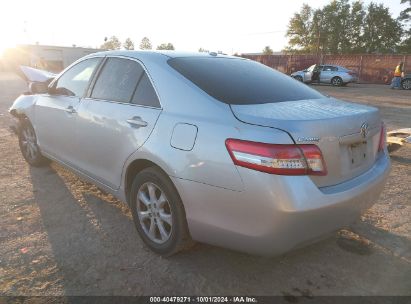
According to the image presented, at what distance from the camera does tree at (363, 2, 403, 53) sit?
56.7m

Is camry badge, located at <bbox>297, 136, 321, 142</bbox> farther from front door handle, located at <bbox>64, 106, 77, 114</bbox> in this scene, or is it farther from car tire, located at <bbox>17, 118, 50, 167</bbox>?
car tire, located at <bbox>17, 118, 50, 167</bbox>

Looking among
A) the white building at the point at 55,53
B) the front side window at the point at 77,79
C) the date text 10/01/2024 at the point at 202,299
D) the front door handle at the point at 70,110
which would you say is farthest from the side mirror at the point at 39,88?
the white building at the point at 55,53

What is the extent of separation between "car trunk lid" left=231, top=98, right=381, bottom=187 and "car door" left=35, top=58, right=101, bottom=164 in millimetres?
2085

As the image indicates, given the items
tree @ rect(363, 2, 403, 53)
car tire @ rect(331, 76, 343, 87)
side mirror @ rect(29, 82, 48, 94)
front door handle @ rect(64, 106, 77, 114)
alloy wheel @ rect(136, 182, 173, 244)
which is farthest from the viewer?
tree @ rect(363, 2, 403, 53)

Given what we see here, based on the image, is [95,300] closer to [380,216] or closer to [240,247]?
[240,247]

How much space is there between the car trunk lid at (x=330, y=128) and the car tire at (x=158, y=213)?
80 cm

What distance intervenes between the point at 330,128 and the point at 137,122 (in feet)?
4.89

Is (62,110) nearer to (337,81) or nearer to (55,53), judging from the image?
(337,81)

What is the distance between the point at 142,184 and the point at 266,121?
1.23 meters

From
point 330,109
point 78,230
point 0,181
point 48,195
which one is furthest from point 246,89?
point 0,181

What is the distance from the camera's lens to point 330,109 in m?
2.80

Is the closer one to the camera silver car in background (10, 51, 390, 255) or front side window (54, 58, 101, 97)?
silver car in background (10, 51, 390, 255)

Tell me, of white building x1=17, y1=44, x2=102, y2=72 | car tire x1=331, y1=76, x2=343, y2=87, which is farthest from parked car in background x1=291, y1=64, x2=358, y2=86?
white building x1=17, y1=44, x2=102, y2=72

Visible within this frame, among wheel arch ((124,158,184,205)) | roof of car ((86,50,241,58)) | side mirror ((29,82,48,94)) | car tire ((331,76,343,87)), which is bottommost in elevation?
car tire ((331,76,343,87))
